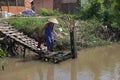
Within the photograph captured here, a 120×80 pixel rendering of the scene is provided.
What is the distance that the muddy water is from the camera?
1135 centimetres

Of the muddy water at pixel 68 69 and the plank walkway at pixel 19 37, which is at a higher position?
the plank walkway at pixel 19 37

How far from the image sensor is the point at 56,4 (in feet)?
115

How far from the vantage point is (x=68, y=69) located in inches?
499

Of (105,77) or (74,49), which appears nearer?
(105,77)

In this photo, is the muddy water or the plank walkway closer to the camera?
the muddy water

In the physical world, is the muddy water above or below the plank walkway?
below

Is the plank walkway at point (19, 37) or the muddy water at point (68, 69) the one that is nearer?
the muddy water at point (68, 69)

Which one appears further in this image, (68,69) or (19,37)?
(19,37)

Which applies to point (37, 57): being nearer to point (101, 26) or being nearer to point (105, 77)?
point (105, 77)

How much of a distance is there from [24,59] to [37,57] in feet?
1.91

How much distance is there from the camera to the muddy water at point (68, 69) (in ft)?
37.2

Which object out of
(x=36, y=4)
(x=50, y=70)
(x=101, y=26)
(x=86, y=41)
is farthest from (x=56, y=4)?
(x=50, y=70)

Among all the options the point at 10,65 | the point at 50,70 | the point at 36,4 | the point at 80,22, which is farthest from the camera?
the point at 36,4

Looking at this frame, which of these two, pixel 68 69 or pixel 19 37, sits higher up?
pixel 19 37
